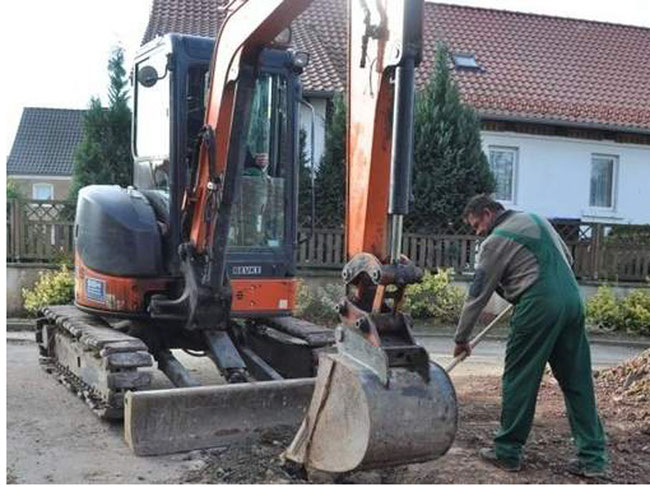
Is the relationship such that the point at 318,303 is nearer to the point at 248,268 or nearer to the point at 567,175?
the point at 248,268

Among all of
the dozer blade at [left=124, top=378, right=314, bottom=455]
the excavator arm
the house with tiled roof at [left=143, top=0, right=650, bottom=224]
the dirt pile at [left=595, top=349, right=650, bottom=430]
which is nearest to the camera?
the excavator arm

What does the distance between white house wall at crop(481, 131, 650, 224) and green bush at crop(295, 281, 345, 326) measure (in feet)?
19.8

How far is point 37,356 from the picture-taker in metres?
8.98

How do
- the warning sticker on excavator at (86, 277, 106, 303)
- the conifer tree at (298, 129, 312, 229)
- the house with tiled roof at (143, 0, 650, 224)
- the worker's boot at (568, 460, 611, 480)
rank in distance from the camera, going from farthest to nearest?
the house with tiled roof at (143, 0, 650, 224)
the conifer tree at (298, 129, 312, 229)
the warning sticker on excavator at (86, 277, 106, 303)
the worker's boot at (568, 460, 611, 480)

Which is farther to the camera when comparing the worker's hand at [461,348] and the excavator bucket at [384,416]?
the worker's hand at [461,348]

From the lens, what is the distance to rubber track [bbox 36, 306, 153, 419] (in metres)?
5.59

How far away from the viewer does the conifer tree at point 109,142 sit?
13.1 meters

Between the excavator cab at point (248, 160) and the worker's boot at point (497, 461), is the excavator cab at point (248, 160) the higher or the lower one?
the higher one

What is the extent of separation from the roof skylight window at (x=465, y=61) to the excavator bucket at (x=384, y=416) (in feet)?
48.0

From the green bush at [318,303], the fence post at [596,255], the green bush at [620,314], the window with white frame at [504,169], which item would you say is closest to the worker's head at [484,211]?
the green bush at [318,303]

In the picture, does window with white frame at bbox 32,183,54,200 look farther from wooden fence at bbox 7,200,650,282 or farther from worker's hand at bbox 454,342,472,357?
worker's hand at bbox 454,342,472,357

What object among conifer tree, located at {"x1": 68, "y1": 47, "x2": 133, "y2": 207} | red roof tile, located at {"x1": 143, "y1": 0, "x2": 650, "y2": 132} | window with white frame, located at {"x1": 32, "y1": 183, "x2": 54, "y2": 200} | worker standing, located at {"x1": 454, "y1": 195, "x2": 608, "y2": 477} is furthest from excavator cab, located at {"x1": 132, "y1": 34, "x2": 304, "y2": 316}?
window with white frame, located at {"x1": 32, "y1": 183, "x2": 54, "y2": 200}

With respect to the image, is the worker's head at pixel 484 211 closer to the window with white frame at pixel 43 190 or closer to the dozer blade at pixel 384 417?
the dozer blade at pixel 384 417

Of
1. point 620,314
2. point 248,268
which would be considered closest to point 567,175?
point 620,314
